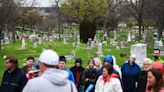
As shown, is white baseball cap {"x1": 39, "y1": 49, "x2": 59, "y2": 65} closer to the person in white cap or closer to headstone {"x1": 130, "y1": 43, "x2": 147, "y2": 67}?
the person in white cap

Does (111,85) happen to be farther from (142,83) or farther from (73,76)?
(142,83)

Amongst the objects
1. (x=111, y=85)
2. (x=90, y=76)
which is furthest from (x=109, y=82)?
(x=90, y=76)

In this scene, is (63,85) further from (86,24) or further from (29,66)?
(86,24)

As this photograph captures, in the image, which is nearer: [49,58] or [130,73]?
[49,58]

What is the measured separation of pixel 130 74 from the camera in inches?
426

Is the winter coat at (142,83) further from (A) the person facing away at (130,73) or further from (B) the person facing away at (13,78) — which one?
(B) the person facing away at (13,78)

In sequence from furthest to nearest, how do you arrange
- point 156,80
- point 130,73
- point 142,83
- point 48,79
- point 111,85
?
point 130,73
point 142,83
point 111,85
point 156,80
point 48,79

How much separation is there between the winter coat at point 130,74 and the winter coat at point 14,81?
3.95 meters

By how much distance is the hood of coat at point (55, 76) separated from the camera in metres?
4.48

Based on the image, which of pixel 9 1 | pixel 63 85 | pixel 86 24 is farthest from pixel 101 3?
pixel 63 85

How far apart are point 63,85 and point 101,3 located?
5903 centimetres

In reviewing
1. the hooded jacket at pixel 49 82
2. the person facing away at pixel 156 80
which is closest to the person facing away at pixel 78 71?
the person facing away at pixel 156 80

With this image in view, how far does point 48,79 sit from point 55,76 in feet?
0.28

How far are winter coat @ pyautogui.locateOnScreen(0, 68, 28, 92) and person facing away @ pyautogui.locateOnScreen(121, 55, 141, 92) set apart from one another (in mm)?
3925
